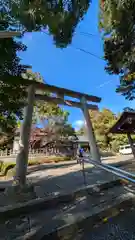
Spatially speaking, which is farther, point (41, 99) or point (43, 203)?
point (41, 99)

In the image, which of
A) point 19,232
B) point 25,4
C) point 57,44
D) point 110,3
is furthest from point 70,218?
point 110,3

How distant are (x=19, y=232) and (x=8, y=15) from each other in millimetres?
4378

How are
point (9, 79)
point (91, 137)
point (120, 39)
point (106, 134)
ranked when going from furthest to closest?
point (106, 134)
point (91, 137)
point (120, 39)
point (9, 79)

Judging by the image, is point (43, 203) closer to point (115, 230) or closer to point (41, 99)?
point (115, 230)

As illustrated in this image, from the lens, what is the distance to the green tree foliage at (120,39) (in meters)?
6.17

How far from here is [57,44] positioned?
541cm

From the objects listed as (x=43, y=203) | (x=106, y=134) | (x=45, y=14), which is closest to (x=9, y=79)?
(x=45, y=14)

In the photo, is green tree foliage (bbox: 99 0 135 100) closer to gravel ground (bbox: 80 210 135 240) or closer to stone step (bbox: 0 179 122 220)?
stone step (bbox: 0 179 122 220)

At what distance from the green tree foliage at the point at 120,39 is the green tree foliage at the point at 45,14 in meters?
2.11

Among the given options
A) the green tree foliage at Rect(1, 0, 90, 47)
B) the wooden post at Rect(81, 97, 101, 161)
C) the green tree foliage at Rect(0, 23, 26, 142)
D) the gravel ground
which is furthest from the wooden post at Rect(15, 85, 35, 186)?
the wooden post at Rect(81, 97, 101, 161)

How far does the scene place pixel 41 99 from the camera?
7.64m

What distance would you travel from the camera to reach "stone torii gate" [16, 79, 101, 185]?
534cm

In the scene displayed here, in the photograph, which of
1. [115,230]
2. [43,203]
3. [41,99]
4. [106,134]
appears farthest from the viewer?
[106,134]

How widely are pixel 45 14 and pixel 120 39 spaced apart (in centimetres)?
484
